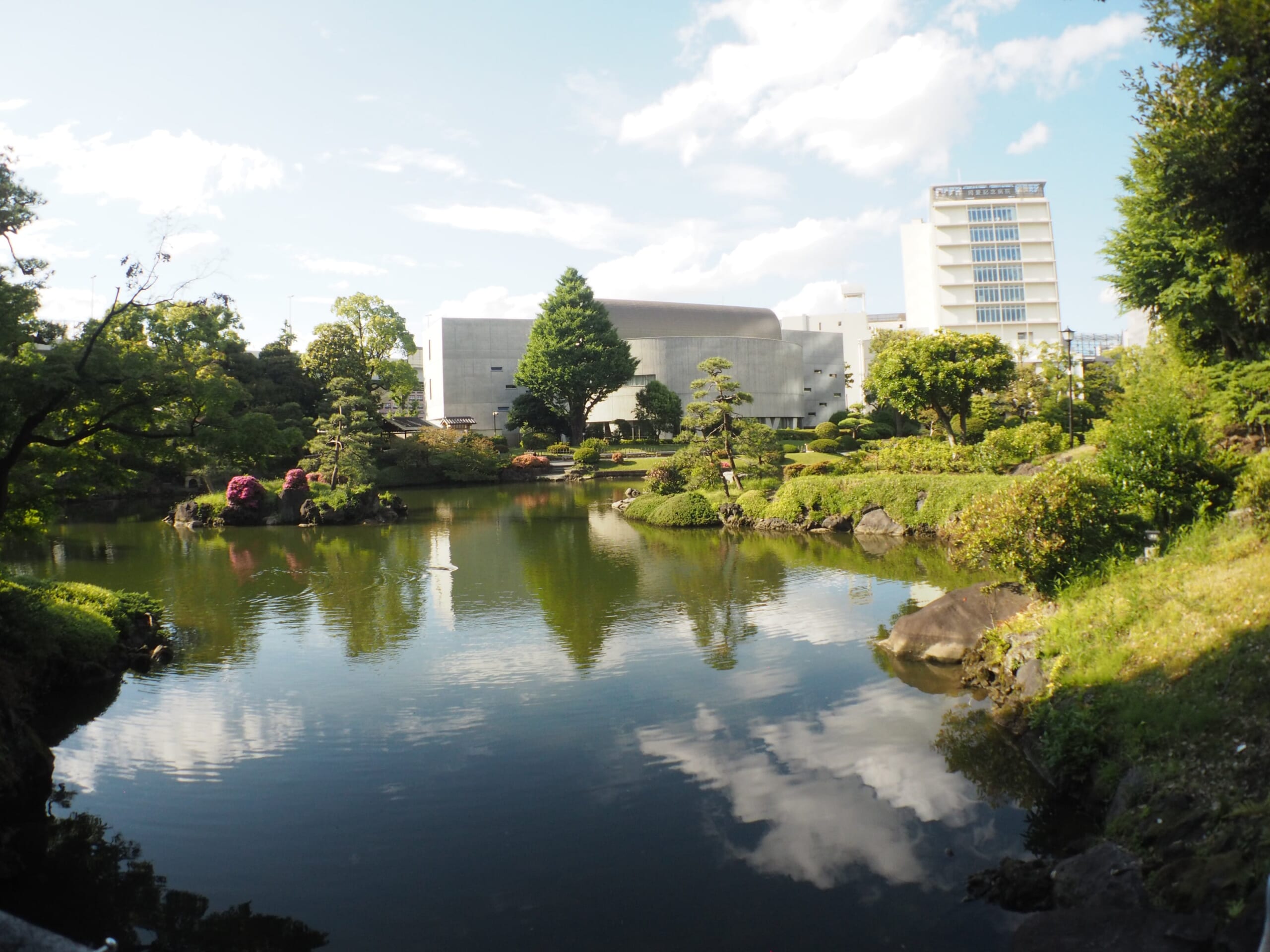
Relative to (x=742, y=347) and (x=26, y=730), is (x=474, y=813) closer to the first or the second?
(x=26, y=730)

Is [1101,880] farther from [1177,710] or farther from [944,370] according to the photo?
[944,370]

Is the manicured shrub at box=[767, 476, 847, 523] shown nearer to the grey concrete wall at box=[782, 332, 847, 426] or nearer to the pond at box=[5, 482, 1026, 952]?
the pond at box=[5, 482, 1026, 952]

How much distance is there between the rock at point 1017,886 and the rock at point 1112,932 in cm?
26

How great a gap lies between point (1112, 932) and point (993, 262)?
91.9 meters

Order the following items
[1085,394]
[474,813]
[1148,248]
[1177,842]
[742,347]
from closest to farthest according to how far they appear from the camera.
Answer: [1177,842] < [474,813] < [1148,248] < [1085,394] < [742,347]

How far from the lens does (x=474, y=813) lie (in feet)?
23.9

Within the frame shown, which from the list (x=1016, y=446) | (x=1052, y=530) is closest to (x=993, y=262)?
(x=1016, y=446)

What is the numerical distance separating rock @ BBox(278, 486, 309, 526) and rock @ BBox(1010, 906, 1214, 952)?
2767 centimetres

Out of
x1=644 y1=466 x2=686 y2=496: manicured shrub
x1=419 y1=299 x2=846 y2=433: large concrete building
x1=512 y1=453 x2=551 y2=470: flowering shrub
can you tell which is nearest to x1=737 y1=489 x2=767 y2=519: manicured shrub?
x1=644 y1=466 x2=686 y2=496: manicured shrub

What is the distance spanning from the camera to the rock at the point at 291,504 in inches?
1156

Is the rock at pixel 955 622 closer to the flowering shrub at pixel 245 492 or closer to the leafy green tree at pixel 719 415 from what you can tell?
the leafy green tree at pixel 719 415

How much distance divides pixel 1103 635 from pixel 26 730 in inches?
405

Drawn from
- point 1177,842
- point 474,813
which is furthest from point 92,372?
point 1177,842

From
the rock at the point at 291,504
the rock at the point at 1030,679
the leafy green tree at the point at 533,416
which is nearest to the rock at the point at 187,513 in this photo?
the rock at the point at 291,504
